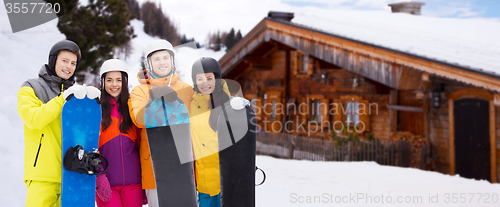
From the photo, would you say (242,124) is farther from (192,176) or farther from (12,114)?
(12,114)

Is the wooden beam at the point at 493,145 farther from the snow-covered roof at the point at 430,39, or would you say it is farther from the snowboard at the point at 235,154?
the snowboard at the point at 235,154

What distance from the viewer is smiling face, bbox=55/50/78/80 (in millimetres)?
2666

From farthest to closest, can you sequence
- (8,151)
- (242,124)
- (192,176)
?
1. (8,151)
2. (242,124)
3. (192,176)

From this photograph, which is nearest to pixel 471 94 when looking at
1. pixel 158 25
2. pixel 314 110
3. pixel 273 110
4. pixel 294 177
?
pixel 294 177

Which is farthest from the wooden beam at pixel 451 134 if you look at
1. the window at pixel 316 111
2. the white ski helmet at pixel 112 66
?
the white ski helmet at pixel 112 66

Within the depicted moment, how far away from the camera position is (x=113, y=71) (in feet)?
8.61

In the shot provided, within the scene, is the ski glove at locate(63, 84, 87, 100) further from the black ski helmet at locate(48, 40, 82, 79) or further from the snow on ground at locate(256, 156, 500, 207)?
the snow on ground at locate(256, 156, 500, 207)

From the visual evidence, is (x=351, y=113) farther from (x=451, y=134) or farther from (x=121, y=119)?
(x=121, y=119)

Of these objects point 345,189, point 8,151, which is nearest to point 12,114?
point 8,151

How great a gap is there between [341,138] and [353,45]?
123 inches

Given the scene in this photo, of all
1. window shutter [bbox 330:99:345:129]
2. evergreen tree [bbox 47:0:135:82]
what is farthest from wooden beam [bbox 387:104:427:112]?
evergreen tree [bbox 47:0:135:82]

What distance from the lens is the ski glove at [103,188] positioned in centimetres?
251

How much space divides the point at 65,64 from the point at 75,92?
0.47 m

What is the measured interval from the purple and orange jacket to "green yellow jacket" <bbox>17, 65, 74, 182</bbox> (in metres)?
0.34
